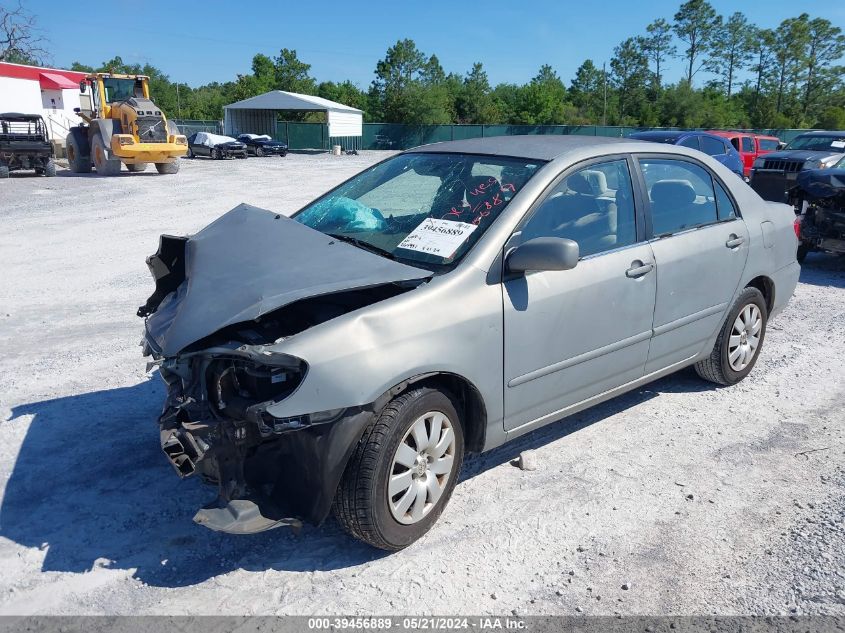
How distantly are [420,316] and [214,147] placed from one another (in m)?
33.2

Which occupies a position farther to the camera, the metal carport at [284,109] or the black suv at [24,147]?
the metal carport at [284,109]

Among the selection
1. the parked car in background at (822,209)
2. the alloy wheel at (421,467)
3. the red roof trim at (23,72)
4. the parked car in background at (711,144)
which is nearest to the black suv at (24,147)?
the red roof trim at (23,72)

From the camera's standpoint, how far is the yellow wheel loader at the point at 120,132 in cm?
2120

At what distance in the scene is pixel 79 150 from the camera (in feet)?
74.1

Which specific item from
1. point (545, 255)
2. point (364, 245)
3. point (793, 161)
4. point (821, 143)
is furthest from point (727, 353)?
point (821, 143)

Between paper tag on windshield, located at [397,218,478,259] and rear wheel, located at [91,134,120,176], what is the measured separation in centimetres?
2046

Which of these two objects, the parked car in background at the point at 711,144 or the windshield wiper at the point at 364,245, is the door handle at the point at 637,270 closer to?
the windshield wiper at the point at 364,245

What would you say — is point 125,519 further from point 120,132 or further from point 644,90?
point 644,90

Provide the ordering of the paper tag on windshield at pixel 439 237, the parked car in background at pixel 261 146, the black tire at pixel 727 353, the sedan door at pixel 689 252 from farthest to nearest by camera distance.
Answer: the parked car in background at pixel 261 146 < the black tire at pixel 727 353 < the sedan door at pixel 689 252 < the paper tag on windshield at pixel 439 237

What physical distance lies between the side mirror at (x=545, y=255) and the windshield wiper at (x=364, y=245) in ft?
2.14

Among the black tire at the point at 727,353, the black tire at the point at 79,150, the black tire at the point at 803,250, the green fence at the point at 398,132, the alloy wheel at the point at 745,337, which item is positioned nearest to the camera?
the black tire at the point at 727,353

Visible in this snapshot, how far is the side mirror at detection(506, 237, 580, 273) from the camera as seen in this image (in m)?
3.37

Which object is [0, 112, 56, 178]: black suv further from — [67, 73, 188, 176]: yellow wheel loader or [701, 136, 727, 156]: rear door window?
[701, 136, 727, 156]: rear door window

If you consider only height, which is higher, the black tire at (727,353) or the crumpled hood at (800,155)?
the crumpled hood at (800,155)
